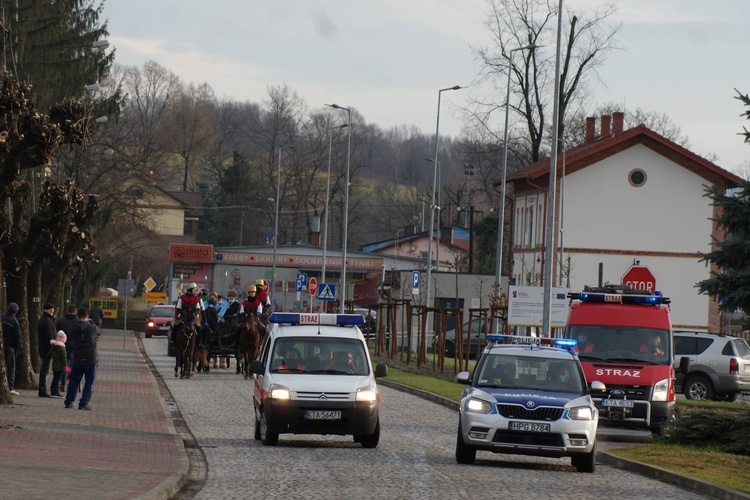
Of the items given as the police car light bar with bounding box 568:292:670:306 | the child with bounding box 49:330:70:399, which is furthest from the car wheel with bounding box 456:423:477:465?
the child with bounding box 49:330:70:399

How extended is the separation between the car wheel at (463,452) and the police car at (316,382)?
1.53m

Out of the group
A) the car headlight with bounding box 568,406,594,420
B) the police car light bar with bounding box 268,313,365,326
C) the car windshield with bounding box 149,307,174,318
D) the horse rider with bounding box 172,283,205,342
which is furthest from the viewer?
the car windshield with bounding box 149,307,174,318

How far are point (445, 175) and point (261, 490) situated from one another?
120847mm

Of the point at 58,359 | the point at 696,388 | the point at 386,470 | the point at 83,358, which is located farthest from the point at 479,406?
the point at 696,388

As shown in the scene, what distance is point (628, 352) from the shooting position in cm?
2278

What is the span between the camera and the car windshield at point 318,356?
18219mm

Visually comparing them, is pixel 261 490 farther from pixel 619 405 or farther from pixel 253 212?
pixel 253 212

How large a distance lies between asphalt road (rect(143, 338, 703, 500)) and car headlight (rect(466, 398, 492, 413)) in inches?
27.9

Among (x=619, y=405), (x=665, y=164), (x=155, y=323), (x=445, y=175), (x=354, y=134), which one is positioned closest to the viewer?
(x=619, y=405)

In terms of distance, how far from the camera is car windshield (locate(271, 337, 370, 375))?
18.2 meters

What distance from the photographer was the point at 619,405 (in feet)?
71.7

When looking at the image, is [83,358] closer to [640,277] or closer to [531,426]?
[531,426]

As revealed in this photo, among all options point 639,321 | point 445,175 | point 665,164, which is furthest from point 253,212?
point 639,321

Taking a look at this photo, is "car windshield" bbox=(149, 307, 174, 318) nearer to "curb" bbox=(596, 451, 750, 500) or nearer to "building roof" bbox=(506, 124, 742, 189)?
"building roof" bbox=(506, 124, 742, 189)
